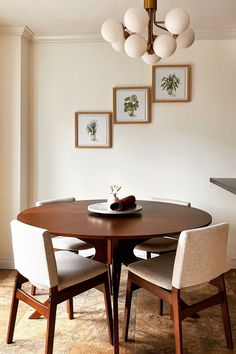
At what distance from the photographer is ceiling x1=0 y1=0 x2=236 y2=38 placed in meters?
2.58

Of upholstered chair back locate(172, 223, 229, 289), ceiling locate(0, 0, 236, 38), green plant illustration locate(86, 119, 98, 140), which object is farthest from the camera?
green plant illustration locate(86, 119, 98, 140)

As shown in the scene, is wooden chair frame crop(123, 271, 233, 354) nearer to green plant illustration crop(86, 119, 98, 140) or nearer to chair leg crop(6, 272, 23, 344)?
chair leg crop(6, 272, 23, 344)

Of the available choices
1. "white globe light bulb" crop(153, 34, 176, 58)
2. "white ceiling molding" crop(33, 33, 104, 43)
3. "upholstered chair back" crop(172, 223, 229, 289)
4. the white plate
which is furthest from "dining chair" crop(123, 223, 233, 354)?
"white ceiling molding" crop(33, 33, 104, 43)

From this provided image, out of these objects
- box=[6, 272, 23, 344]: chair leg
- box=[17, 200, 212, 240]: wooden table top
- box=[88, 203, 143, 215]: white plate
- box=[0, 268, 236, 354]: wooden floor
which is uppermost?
box=[88, 203, 143, 215]: white plate

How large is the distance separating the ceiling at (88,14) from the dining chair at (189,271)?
1862 millimetres

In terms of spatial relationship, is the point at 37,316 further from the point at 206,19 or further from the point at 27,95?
the point at 206,19

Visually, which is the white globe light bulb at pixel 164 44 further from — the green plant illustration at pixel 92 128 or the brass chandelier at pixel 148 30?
the green plant illustration at pixel 92 128

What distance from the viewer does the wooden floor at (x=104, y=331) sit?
76.6 inches

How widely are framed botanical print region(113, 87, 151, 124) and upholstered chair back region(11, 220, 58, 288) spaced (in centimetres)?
183

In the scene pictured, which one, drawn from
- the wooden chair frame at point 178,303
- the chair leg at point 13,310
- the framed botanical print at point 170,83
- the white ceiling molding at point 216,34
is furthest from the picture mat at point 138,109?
the chair leg at point 13,310

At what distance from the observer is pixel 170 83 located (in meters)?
3.23

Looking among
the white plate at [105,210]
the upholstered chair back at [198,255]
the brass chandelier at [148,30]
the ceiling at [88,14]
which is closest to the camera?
the upholstered chair back at [198,255]

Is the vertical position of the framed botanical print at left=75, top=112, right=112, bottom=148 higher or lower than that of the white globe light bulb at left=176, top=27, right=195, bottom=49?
lower

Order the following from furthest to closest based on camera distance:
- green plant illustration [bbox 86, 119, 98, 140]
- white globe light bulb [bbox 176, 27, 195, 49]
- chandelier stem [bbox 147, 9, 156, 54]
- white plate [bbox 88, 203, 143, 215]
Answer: green plant illustration [bbox 86, 119, 98, 140] < white plate [bbox 88, 203, 143, 215] < white globe light bulb [bbox 176, 27, 195, 49] < chandelier stem [bbox 147, 9, 156, 54]
